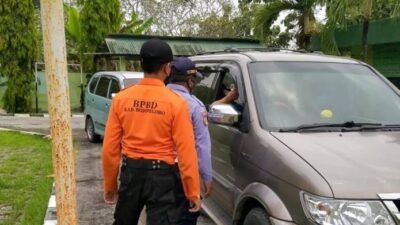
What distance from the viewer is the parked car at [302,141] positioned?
2936mm

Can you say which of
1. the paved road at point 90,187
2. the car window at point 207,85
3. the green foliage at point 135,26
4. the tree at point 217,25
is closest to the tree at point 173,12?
the tree at point 217,25

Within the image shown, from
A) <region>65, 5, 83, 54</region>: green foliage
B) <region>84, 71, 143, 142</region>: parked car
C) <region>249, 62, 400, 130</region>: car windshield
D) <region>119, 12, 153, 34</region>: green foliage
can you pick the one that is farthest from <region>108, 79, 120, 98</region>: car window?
→ <region>119, 12, 153, 34</region>: green foliage

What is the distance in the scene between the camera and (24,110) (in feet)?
71.7

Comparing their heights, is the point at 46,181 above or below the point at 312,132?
below

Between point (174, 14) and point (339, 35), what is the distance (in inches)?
709

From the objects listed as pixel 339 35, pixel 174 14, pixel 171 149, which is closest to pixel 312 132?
pixel 171 149

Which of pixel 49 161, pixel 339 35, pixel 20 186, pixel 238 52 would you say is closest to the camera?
pixel 238 52

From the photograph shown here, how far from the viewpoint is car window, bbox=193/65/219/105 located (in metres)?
5.08

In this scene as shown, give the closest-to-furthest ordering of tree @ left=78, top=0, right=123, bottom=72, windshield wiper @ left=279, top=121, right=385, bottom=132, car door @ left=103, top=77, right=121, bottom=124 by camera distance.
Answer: windshield wiper @ left=279, top=121, right=385, bottom=132 < car door @ left=103, top=77, right=121, bottom=124 < tree @ left=78, top=0, right=123, bottom=72

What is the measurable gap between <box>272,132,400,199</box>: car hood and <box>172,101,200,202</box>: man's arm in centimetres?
74

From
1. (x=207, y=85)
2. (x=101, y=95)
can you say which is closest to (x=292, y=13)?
(x=101, y=95)

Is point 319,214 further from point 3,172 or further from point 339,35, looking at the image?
point 339,35

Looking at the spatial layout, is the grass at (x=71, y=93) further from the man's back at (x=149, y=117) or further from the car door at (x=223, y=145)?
the man's back at (x=149, y=117)

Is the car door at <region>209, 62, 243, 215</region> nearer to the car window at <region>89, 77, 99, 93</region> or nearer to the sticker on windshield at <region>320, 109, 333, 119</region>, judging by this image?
the sticker on windshield at <region>320, 109, 333, 119</region>
